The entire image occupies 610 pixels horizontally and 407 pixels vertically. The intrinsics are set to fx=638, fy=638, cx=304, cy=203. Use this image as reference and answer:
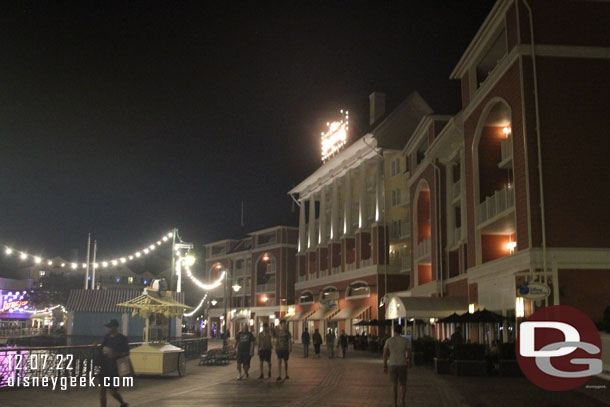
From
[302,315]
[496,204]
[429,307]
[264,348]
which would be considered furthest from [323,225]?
[264,348]

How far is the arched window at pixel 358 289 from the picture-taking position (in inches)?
2050

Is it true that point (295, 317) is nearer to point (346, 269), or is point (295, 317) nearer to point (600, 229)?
point (346, 269)

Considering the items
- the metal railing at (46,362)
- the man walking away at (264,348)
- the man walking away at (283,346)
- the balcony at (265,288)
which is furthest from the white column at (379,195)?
the metal railing at (46,362)

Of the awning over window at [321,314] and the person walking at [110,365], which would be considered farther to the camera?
the awning over window at [321,314]

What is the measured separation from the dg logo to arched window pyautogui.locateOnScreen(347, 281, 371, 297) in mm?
31498

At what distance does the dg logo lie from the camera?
1706cm

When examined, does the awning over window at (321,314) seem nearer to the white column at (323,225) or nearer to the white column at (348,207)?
the white column at (323,225)

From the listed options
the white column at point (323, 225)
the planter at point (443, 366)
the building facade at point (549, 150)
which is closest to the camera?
the building facade at point (549, 150)

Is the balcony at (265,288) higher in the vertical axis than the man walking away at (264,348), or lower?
higher

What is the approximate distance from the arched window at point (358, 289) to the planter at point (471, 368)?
3044cm

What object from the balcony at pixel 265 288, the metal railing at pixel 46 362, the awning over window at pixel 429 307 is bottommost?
the metal railing at pixel 46 362

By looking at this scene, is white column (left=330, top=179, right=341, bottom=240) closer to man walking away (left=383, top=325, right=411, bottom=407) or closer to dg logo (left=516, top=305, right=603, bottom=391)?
dg logo (left=516, top=305, right=603, bottom=391)

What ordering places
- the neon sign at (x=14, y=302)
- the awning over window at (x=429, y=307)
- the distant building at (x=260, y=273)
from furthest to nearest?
the distant building at (x=260, y=273) < the neon sign at (x=14, y=302) < the awning over window at (x=429, y=307)

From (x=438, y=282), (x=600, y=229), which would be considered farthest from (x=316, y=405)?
(x=438, y=282)
